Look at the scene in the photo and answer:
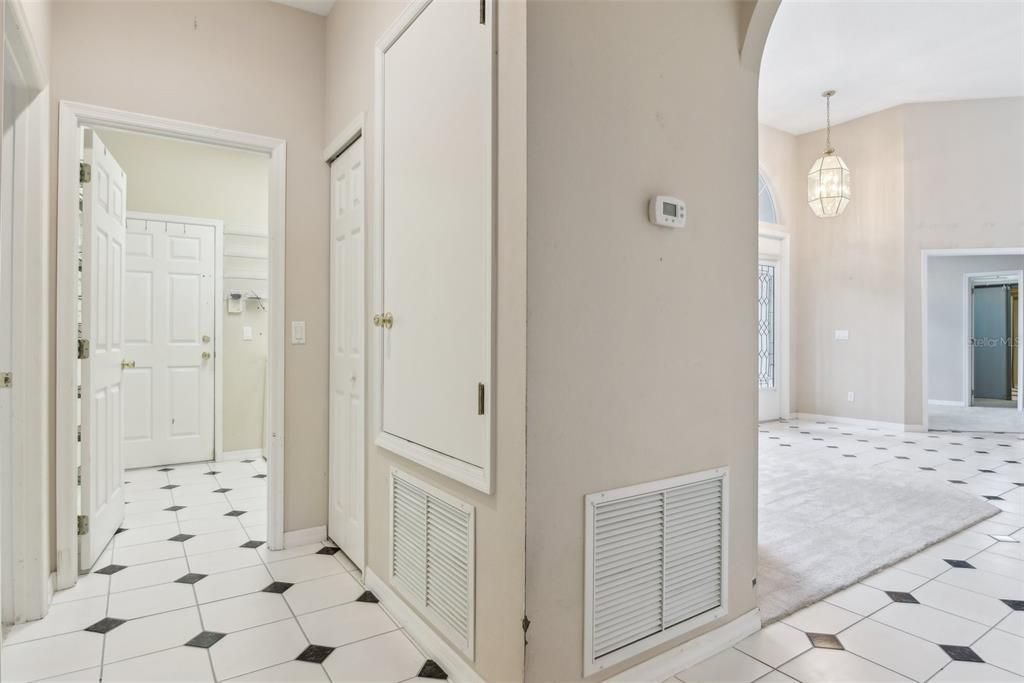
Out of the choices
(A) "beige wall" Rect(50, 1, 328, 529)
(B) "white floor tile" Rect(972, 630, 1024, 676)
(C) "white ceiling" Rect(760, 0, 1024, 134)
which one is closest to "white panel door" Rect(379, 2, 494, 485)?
(A) "beige wall" Rect(50, 1, 328, 529)

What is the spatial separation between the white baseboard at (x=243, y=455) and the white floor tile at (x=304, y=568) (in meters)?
2.63

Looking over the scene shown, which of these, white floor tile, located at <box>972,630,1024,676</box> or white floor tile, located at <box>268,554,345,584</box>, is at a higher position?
white floor tile, located at <box>972,630,1024,676</box>

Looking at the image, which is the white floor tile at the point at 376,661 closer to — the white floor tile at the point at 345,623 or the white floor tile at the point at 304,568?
the white floor tile at the point at 345,623

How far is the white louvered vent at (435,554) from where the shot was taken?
1.83 metres

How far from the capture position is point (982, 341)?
9789mm

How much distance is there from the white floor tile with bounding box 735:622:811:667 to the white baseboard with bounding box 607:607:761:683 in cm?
3

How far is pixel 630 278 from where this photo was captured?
1.80 meters

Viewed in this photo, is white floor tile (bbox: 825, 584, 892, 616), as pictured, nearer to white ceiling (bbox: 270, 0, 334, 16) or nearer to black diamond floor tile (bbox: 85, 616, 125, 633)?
black diamond floor tile (bbox: 85, 616, 125, 633)

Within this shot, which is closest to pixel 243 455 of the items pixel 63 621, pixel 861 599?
pixel 63 621

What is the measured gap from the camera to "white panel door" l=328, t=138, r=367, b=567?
2.76 metres

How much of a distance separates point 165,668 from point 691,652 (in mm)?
1842

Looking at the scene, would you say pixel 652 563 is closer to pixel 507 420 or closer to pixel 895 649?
pixel 507 420

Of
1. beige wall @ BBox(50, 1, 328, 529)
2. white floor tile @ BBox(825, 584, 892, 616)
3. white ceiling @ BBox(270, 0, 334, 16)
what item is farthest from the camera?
white ceiling @ BBox(270, 0, 334, 16)

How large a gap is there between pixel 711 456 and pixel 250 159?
5005 mm
